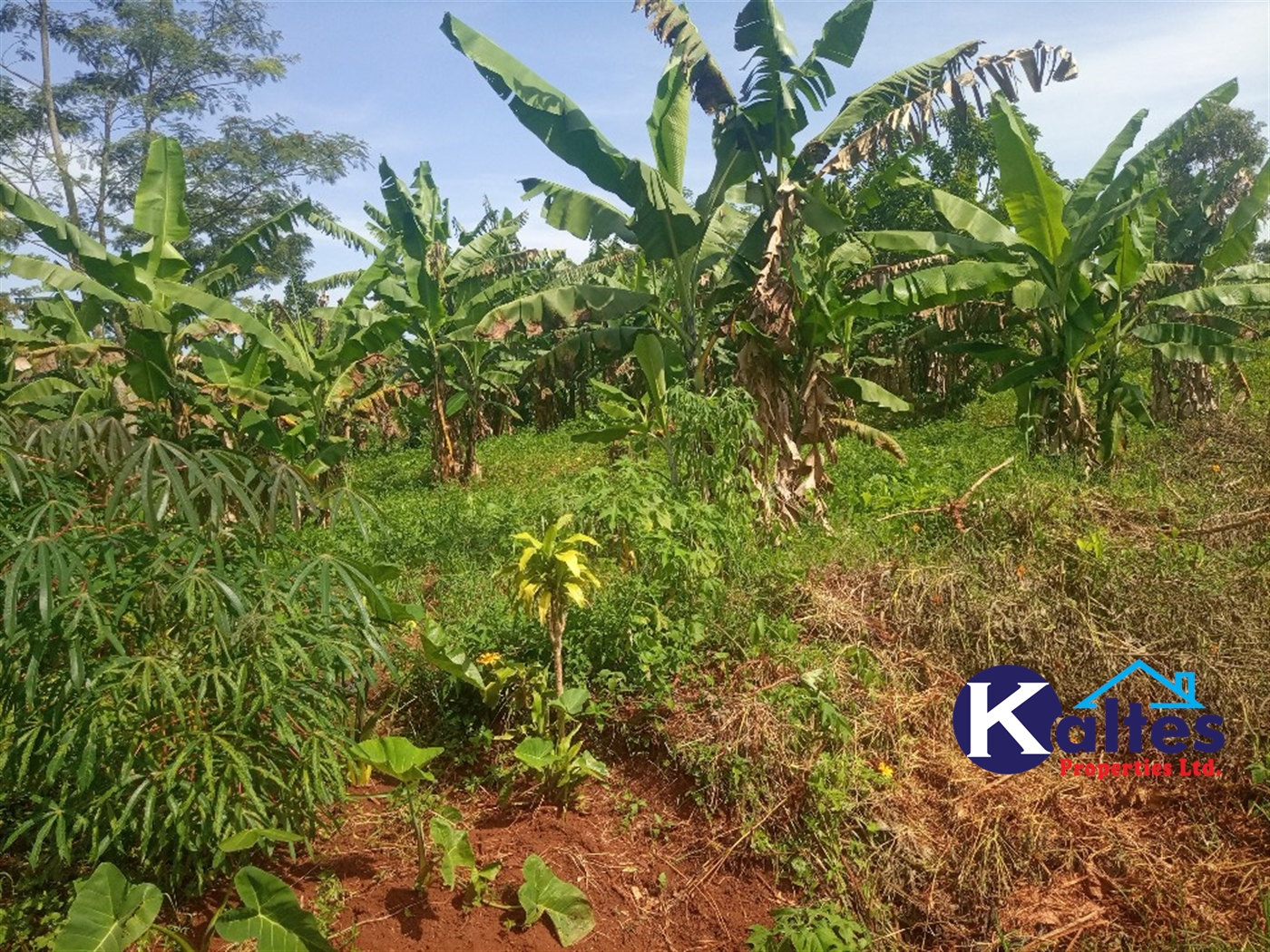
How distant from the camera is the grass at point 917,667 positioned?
323cm

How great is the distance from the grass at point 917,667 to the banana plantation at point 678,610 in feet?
0.06

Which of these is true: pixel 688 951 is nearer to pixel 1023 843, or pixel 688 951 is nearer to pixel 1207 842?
pixel 1023 843

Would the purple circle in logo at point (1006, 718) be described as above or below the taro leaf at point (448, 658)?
below

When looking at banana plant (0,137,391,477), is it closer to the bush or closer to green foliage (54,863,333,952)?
the bush

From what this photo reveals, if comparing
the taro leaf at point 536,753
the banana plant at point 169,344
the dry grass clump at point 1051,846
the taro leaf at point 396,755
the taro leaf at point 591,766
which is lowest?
the dry grass clump at point 1051,846

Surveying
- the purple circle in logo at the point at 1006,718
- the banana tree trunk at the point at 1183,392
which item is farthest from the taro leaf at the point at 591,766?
the banana tree trunk at the point at 1183,392

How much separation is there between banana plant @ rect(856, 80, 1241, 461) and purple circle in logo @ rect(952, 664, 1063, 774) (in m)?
4.12

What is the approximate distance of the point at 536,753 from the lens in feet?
11.1

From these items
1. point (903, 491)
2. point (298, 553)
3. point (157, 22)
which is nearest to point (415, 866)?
point (298, 553)

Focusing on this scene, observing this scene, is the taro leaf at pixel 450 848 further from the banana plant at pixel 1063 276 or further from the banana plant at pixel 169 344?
the banana plant at pixel 1063 276

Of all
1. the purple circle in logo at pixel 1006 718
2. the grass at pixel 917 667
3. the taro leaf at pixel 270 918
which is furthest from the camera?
the purple circle in logo at pixel 1006 718

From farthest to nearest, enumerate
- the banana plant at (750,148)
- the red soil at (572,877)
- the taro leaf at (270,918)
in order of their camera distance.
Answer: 1. the banana plant at (750,148)
2. the red soil at (572,877)
3. the taro leaf at (270,918)

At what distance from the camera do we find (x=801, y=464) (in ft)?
23.1

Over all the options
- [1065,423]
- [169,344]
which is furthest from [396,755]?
[1065,423]
